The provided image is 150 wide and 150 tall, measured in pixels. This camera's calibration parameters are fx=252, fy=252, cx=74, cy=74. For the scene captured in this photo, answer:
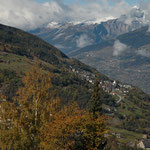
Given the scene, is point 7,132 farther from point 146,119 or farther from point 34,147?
point 146,119

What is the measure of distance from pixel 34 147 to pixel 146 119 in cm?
18101

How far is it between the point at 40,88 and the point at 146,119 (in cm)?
17936

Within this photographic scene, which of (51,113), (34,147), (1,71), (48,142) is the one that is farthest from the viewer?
(1,71)

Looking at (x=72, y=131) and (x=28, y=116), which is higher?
(x=28, y=116)

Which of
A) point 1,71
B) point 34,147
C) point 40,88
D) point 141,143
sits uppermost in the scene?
point 1,71

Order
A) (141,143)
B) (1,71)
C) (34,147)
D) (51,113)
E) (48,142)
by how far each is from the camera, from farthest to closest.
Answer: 1. (1,71)
2. (141,143)
3. (51,113)
4. (34,147)
5. (48,142)

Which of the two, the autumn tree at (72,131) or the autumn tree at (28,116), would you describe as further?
the autumn tree at (28,116)

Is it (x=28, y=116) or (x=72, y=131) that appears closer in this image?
(x=72, y=131)

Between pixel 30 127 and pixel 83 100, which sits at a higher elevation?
pixel 83 100

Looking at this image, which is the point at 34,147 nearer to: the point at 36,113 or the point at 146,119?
the point at 36,113

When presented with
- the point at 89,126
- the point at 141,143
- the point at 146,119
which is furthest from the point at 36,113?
the point at 146,119

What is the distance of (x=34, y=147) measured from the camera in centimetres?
3047

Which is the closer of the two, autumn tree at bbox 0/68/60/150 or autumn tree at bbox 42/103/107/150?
autumn tree at bbox 42/103/107/150

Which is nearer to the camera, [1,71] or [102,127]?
[102,127]
